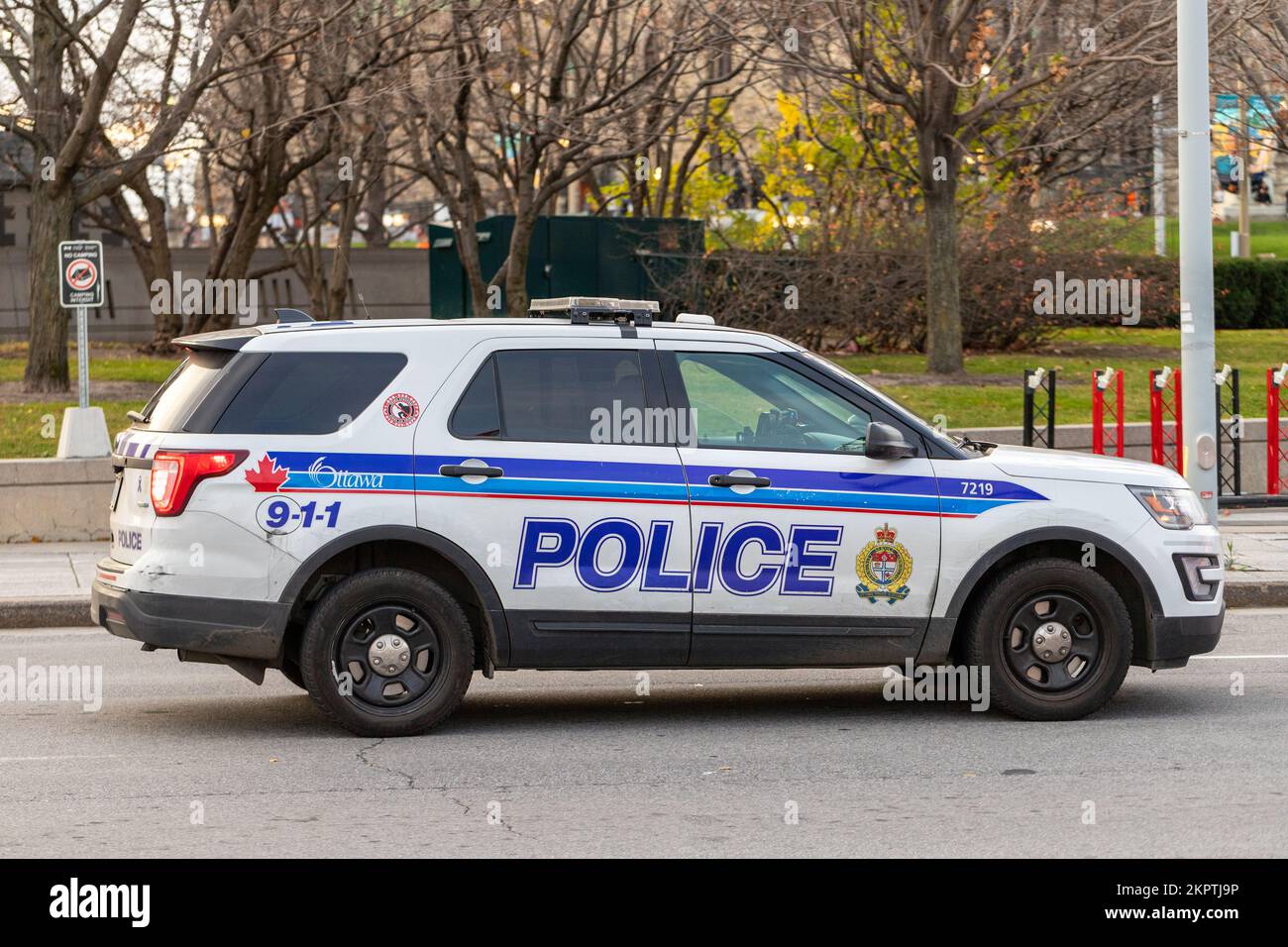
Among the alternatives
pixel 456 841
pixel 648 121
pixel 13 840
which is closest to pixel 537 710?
pixel 456 841

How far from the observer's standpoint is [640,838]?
589 cm

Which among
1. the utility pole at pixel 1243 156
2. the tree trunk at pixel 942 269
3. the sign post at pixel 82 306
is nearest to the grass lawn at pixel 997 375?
the tree trunk at pixel 942 269

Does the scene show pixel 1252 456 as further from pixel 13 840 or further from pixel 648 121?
pixel 13 840

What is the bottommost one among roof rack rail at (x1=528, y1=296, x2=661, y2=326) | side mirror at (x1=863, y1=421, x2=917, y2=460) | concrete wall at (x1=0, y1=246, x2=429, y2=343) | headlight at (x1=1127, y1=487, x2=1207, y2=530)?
headlight at (x1=1127, y1=487, x2=1207, y2=530)

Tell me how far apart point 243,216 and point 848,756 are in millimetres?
18897

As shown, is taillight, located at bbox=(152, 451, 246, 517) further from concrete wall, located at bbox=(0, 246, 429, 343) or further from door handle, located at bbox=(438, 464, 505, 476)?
concrete wall, located at bbox=(0, 246, 429, 343)

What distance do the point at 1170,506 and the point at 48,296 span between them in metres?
14.8

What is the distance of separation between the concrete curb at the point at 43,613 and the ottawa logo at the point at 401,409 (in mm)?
4783

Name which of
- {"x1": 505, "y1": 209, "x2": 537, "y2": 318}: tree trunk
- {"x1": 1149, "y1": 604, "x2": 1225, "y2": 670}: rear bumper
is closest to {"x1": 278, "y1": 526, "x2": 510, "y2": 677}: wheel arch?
{"x1": 1149, "y1": 604, "x2": 1225, "y2": 670}: rear bumper

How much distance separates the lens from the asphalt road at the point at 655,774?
19.3 feet

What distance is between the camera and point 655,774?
693cm

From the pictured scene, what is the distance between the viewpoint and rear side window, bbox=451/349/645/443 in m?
7.52

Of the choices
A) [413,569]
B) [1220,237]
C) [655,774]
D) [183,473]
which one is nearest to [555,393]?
[413,569]

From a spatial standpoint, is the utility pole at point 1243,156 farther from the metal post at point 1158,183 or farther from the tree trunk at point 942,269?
the tree trunk at point 942,269
